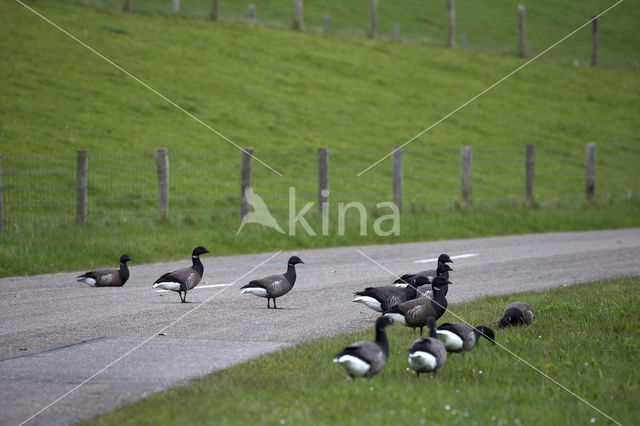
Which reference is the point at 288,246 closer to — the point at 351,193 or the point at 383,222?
the point at 383,222

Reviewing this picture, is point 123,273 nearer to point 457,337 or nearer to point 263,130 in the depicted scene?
point 457,337

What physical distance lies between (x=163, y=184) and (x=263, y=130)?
13.1 metres

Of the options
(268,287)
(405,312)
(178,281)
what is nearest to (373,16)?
(178,281)

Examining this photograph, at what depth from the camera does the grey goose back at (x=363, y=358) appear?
258 inches

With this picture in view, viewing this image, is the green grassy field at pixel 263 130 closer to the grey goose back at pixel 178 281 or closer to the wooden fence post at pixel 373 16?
the wooden fence post at pixel 373 16

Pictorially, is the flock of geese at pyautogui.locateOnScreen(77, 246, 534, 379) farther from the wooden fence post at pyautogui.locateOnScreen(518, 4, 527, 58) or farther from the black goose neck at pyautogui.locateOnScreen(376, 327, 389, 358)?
the wooden fence post at pyautogui.locateOnScreen(518, 4, 527, 58)

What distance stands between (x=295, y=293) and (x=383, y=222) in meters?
8.81

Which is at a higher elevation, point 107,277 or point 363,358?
point 107,277

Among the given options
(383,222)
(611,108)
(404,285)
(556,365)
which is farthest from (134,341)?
(611,108)

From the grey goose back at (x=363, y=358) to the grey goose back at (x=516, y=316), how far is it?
2.70m

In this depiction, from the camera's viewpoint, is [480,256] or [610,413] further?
[480,256]

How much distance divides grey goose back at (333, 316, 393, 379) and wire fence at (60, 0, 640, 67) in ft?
138

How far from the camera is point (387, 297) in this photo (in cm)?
959

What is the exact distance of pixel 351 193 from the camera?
25797 mm
